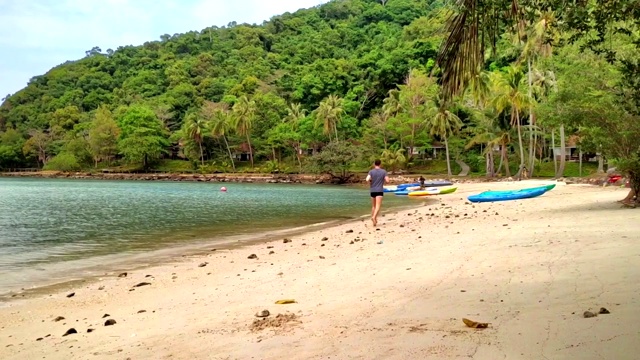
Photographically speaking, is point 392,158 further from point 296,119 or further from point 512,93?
point 296,119

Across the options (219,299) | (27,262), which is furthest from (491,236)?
(27,262)

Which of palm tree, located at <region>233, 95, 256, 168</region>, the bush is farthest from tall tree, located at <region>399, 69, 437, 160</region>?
the bush

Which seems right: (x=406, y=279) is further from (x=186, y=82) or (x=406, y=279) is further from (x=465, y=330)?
(x=186, y=82)

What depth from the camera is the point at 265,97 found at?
286 ft

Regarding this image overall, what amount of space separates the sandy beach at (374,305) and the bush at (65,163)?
92741mm

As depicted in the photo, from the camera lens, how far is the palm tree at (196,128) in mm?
83875

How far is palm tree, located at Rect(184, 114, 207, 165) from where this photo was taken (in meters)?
83.9

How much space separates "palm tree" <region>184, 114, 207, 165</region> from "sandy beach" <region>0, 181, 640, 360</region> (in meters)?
75.4

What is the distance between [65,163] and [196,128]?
29.6 meters

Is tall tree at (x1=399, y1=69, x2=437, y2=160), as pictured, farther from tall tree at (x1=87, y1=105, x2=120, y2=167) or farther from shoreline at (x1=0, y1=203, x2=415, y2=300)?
tall tree at (x1=87, y1=105, x2=120, y2=167)

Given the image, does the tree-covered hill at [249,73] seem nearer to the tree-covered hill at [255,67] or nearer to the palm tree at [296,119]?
the tree-covered hill at [255,67]

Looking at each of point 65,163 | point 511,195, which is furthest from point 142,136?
point 511,195

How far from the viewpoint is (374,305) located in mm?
5703

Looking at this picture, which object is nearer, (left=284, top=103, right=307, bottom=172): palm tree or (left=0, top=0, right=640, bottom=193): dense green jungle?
(left=0, top=0, right=640, bottom=193): dense green jungle
